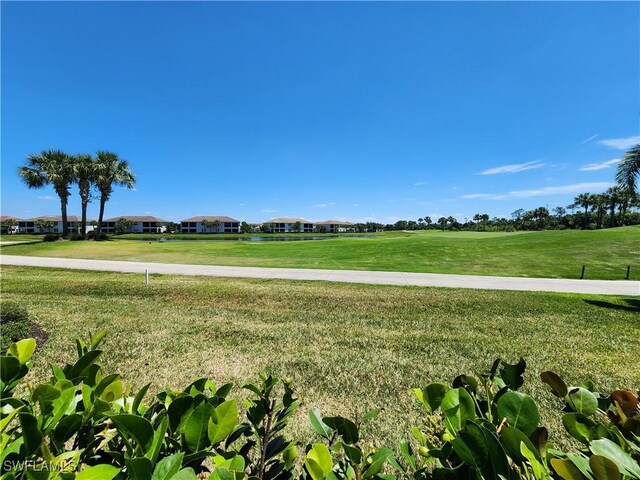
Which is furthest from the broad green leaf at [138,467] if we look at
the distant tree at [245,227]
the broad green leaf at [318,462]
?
the distant tree at [245,227]

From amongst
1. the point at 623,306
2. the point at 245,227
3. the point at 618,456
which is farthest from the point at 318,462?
the point at 245,227

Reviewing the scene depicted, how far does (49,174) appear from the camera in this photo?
36.2 metres

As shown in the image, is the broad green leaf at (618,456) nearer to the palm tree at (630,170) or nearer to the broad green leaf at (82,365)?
the broad green leaf at (82,365)

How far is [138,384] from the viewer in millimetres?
4121

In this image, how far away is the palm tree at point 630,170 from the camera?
42.4ft

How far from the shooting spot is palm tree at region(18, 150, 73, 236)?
3631cm

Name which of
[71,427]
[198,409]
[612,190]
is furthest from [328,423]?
[612,190]

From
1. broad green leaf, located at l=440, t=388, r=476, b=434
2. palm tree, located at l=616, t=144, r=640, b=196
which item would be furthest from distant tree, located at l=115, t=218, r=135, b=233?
broad green leaf, located at l=440, t=388, r=476, b=434

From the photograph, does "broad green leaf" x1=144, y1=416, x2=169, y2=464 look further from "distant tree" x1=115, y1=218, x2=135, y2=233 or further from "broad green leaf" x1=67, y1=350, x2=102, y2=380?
"distant tree" x1=115, y1=218, x2=135, y2=233

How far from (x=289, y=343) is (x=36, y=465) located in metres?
5.00

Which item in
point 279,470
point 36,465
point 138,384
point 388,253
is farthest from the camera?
point 388,253

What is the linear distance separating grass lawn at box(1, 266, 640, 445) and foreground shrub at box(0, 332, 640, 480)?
2423mm

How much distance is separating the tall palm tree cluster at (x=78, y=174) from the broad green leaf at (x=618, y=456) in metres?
45.1

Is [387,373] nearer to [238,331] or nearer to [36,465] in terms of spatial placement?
[238,331]
